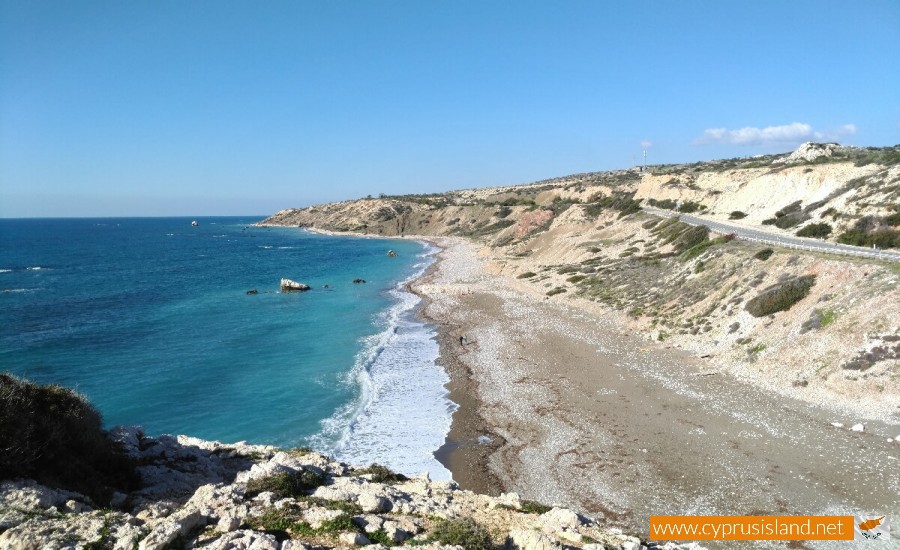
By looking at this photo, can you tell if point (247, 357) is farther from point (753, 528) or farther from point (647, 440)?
point (753, 528)

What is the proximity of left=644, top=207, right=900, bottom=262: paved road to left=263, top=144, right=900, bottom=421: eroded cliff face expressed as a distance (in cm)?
134

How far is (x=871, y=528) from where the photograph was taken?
11.6 meters

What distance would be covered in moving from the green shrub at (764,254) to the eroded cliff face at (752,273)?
3.7 inches

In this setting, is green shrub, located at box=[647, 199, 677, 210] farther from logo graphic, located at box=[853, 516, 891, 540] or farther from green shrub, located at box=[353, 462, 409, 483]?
green shrub, located at box=[353, 462, 409, 483]

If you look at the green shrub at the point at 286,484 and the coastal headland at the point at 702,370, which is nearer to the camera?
the green shrub at the point at 286,484

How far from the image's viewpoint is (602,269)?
143ft

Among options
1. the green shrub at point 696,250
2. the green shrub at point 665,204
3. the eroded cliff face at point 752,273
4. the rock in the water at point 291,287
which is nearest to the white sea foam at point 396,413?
the eroded cliff face at point 752,273

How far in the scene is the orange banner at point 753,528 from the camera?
1170 centimetres

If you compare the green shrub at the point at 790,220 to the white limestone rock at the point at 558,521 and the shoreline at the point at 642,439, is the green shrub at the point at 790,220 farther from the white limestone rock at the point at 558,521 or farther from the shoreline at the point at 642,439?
the white limestone rock at the point at 558,521

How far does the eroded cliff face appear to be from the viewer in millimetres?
19266

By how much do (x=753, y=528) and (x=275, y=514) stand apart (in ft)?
36.5

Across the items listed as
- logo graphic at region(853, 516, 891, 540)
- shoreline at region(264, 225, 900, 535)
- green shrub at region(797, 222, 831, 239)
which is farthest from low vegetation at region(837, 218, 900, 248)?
logo graphic at region(853, 516, 891, 540)

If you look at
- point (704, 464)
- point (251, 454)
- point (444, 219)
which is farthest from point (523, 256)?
point (444, 219)

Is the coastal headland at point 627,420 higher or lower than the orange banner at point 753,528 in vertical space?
higher
